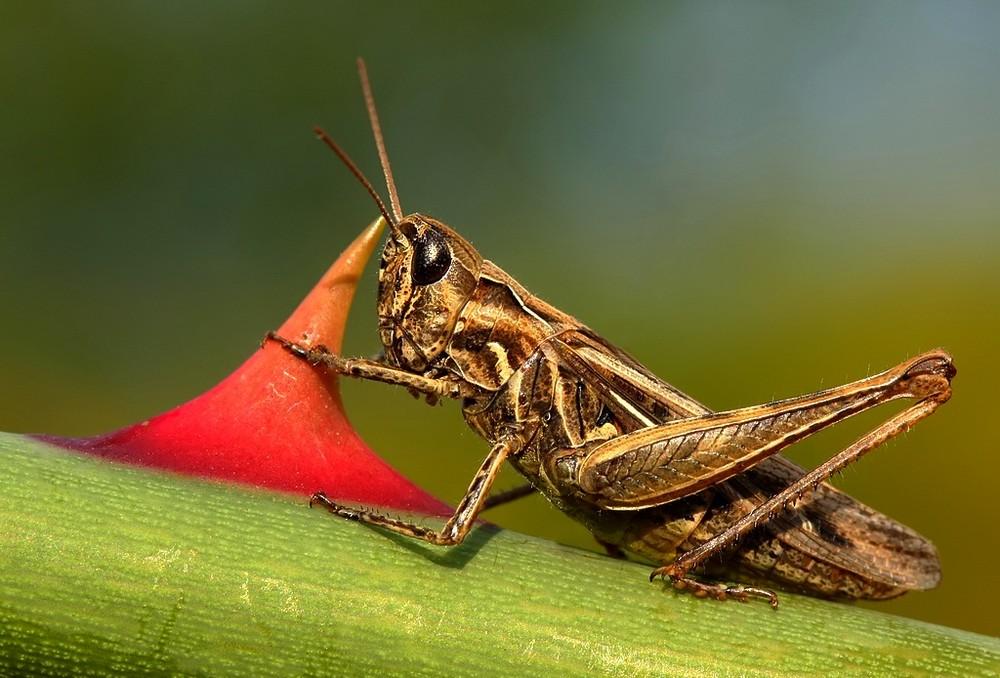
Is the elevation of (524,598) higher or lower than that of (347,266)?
lower

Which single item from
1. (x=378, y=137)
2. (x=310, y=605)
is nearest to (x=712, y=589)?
(x=310, y=605)

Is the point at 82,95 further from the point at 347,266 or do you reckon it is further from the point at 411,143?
the point at 347,266

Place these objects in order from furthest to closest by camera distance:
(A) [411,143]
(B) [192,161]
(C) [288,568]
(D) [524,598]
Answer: (A) [411,143], (B) [192,161], (D) [524,598], (C) [288,568]

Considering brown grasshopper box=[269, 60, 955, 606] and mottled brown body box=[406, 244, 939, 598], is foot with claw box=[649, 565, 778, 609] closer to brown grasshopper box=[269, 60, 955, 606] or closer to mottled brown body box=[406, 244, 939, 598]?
brown grasshopper box=[269, 60, 955, 606]

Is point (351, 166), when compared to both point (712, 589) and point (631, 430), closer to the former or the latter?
point (631, 430)

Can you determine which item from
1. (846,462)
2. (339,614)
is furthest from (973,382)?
(339,614)

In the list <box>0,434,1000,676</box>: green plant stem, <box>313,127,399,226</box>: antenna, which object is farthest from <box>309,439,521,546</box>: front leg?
<box>313,127,399,226</box>: antenna
